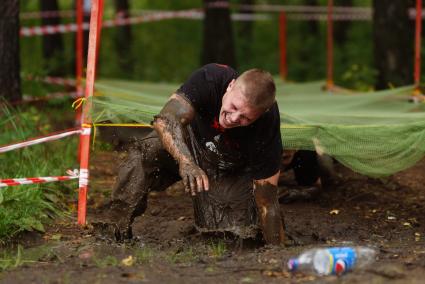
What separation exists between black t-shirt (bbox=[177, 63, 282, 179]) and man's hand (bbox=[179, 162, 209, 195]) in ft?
1.63

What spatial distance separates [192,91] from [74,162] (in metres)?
2.83

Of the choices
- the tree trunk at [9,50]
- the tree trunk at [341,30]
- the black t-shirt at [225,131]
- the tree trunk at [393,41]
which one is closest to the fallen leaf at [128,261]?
the black t-shirt at [225,131]

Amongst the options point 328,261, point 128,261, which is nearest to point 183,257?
point 128,261

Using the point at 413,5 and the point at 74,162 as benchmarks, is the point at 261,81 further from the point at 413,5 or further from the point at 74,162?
the point at 413,5

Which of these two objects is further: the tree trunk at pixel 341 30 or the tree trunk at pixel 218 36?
the tree trunk at pixel 341 30

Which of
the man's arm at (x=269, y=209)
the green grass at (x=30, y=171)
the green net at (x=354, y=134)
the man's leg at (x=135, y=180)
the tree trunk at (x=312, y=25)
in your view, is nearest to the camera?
the man's arm at (x=269, y=209)

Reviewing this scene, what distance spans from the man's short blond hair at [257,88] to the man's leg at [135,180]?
885mm

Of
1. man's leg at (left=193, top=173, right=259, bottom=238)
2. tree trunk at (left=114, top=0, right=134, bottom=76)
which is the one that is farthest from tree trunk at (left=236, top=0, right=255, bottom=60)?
man's leg at (left=193, top=173, right=259, bottom=238)

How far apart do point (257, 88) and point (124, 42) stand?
42.7 feet

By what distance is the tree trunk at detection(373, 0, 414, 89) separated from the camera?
10.8 m

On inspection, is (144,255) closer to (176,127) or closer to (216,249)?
(216,249)

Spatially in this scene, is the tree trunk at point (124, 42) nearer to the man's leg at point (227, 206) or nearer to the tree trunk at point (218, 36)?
the tree trunk at point (218, 36)

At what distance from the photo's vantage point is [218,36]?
13492 millimetres

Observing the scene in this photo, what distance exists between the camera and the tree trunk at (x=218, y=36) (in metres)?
13.3
